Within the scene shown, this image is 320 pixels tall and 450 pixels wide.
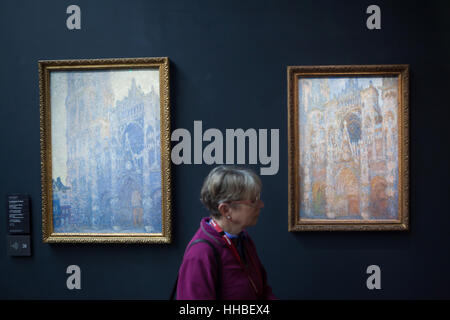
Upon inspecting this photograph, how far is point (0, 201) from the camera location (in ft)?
8.36

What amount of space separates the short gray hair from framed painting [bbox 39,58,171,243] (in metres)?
0.91

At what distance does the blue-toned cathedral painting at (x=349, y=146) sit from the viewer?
2.37 metres

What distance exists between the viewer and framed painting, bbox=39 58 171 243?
242cm

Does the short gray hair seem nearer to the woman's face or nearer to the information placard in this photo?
the woman's face

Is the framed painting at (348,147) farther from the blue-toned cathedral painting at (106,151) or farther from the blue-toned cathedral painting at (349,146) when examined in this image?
the blue-toned cathedral painting at (106,151)

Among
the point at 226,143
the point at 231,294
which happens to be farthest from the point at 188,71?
the point at 231,294

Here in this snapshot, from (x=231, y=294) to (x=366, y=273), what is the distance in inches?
58.8

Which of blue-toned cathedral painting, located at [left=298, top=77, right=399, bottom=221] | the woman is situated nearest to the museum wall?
blue-toned cathedral painting, located at [left=298, top=77, right=399, bottom=221]

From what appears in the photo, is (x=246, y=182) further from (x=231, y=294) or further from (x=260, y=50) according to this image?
(x=260, y=50)

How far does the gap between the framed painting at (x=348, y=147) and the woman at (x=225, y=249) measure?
3.00 feet

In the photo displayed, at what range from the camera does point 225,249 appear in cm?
147

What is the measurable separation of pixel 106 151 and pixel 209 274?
4.96ft

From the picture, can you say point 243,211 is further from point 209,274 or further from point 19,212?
point 19,212

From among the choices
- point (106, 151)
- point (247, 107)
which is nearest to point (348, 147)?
point (247, 107)
